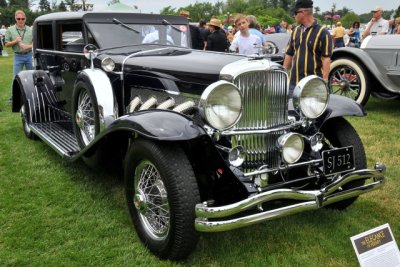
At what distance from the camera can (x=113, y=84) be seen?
3615 millimetres

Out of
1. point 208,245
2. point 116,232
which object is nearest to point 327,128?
point 208,245

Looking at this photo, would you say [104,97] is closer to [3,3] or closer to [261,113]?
[261,113]

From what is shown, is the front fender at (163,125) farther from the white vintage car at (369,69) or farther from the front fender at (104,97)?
the white vintage car at (369,69)

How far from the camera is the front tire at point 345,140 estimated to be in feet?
10.00

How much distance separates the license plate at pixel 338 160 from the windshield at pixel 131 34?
2165 mm

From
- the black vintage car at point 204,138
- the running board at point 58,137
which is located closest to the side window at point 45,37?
the running board at point 58,137

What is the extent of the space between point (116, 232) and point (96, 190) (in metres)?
0.83

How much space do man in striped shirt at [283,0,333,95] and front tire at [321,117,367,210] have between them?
46.1 inches

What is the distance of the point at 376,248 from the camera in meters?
2.15

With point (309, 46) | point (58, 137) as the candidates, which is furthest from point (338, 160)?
point (58, 137)

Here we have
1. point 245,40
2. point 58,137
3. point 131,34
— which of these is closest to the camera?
point 131,34

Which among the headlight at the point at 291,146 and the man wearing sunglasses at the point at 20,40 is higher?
the man wearing sunglasses at the point at 20,40

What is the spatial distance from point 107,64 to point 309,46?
2.21 m

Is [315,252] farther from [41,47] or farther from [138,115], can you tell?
[41,47]
